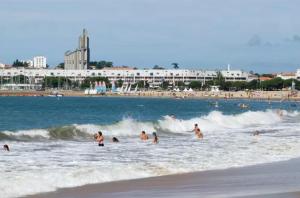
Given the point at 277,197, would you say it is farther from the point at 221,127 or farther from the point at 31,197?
the point at 221,127

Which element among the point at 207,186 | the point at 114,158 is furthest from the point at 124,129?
the point at 207,186

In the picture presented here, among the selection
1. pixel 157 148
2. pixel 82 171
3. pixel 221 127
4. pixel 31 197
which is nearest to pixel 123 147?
pixel 157 148

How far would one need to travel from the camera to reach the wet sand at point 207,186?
16.7 metres

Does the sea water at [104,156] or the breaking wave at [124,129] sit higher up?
the sea water at [104,156]

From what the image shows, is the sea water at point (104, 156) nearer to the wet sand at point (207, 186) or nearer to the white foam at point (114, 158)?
the white foam at point (114, 158)

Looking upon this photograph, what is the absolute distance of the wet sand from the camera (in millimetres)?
16672

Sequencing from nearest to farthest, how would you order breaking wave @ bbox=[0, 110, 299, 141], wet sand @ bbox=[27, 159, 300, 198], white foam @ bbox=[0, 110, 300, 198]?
wet sand @ bbox=[27, 159, 300, 198] < white foam @ bbox=[0, 110, 300, 198] < breaking wave @ bbox=[0, 110, 299, 141]

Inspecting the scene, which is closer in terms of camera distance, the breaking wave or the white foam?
Result: the white foam

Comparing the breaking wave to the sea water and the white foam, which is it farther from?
the white foam

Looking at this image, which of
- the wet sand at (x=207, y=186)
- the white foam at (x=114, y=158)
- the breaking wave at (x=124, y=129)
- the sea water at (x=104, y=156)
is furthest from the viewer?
the breaking wave at (x=124, y=129)

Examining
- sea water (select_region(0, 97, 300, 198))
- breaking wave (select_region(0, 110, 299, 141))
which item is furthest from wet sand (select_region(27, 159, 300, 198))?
breaking wave (select_region(0, 110, 299, 141))

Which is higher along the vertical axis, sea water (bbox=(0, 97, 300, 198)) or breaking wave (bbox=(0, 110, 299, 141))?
sea water (bbox=(0, 97, 300, 198))

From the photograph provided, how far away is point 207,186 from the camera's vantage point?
1831cm

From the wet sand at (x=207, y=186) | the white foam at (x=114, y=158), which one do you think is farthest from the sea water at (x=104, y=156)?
the wet sand at (x=207, y=186)
